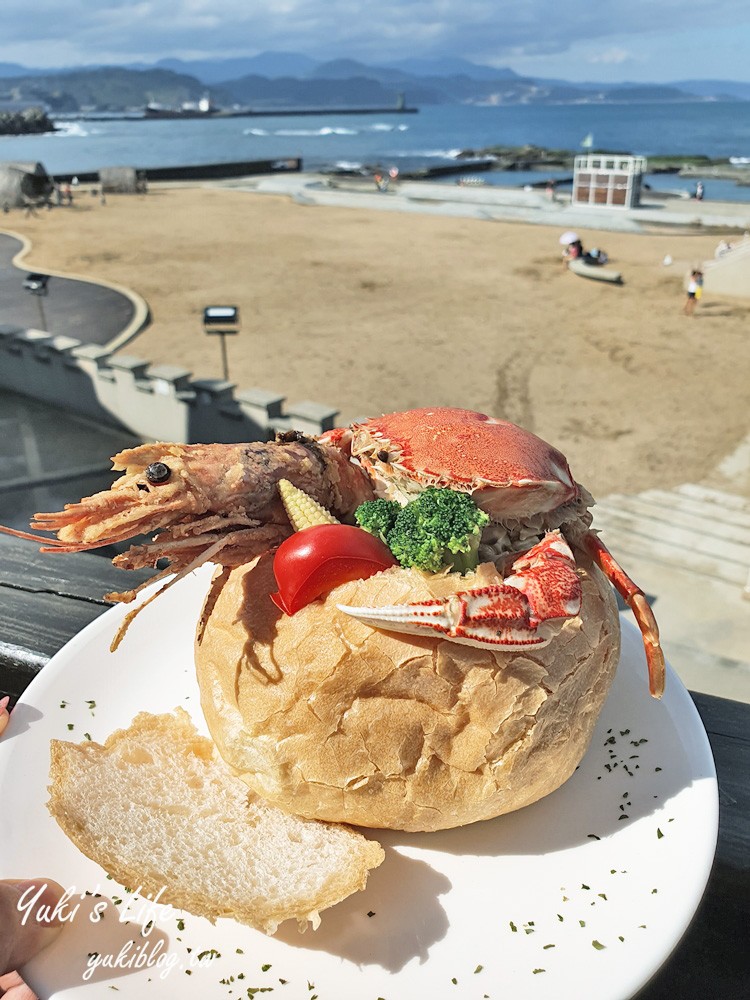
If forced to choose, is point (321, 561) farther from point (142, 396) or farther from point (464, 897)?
point (142, 396)

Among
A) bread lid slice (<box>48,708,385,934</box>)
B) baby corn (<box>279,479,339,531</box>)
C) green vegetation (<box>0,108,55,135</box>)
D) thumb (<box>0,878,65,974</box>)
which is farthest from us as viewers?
green vegetation (<box>0,108,55,135</box>)

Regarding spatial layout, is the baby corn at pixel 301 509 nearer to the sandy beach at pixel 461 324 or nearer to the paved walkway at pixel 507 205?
the sandy beach at pixel 461 324

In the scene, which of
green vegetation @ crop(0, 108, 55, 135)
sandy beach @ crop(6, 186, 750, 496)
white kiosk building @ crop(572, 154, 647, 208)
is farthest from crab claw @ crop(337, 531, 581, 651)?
green vegetation @ crop(0, 108, 55, 135)

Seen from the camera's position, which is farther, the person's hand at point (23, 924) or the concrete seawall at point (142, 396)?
the concrete seawall at point (142, 396)

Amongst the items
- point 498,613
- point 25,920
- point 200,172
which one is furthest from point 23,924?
point 200,172

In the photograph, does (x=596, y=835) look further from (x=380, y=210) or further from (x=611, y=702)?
(x=380, y=210)

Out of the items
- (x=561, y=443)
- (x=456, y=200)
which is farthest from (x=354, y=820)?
(x=456, y=200)

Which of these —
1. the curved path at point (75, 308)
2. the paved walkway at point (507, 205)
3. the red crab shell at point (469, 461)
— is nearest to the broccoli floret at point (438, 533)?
the red crab shell at point (469, 461)

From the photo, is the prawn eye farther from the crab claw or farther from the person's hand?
the person's hand
